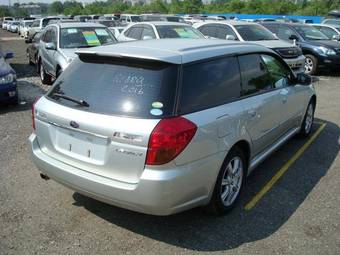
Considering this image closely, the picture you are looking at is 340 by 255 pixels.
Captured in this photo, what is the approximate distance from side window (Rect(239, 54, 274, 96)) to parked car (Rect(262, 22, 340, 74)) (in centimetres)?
982

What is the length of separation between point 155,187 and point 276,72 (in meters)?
2.86

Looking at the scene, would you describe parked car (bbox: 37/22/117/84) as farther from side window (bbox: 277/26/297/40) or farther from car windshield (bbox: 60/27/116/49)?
side window (bbox: 277/26/297/40)

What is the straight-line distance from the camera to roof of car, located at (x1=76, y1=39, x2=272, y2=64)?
11.7 ft

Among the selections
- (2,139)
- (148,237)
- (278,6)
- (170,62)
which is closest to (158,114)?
(170,62)

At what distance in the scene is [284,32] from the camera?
600 inches

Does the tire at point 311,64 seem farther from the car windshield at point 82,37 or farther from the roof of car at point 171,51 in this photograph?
the roof of car at point 171,51

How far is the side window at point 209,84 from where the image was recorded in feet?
11.5

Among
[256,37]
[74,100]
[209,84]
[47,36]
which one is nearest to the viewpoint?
[74,100]

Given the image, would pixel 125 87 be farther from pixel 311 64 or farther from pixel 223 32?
pixel 311 64

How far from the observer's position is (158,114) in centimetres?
329

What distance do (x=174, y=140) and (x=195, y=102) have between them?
500 mm

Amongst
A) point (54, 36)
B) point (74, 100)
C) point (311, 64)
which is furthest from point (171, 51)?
point (311, 64)

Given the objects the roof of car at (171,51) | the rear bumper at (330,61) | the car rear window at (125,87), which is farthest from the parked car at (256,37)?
the car rear window at (125,87)

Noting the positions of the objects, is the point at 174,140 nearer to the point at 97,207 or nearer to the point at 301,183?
the point at 97,207
